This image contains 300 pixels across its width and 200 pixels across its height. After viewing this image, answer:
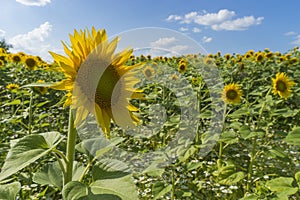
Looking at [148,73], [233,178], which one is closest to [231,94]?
[233,178]

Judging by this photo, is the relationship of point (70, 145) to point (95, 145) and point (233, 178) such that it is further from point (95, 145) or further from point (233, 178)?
point (233, 178)

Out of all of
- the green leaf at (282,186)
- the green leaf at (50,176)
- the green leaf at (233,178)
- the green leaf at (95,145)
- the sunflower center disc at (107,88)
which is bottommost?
the green leaf at (233,178)

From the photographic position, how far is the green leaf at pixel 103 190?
0.68 m

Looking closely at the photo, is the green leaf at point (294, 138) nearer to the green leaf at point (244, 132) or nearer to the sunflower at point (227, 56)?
the green leaf at point (244, 132)

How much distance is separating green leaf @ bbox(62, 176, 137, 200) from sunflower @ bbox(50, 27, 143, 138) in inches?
5.3

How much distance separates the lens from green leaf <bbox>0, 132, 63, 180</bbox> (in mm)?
651

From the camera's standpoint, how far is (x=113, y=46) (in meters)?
0.86

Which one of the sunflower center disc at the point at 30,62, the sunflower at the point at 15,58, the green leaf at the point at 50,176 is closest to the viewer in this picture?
the green leaf at the point at 50,176

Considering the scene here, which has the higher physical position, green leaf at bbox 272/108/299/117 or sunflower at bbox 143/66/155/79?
sunflower at bbox 143/66/155/79

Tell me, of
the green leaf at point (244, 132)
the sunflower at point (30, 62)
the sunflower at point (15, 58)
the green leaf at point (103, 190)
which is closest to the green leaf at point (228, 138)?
the green leaf at point (244, 132)

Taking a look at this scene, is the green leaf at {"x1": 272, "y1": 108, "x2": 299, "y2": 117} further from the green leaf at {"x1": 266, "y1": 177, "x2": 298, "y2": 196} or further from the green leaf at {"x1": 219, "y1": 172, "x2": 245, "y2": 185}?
the green leaf at {"x1": 266, "y1": 177, "x2": 298, "y2": 196}

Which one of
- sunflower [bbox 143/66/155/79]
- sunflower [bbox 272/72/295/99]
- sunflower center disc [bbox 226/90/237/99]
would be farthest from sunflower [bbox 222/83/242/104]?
sunflower [bbox 143/66/155/79]

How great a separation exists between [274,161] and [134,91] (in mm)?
2306

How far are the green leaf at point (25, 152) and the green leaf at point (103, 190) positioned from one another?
0.10 meters
